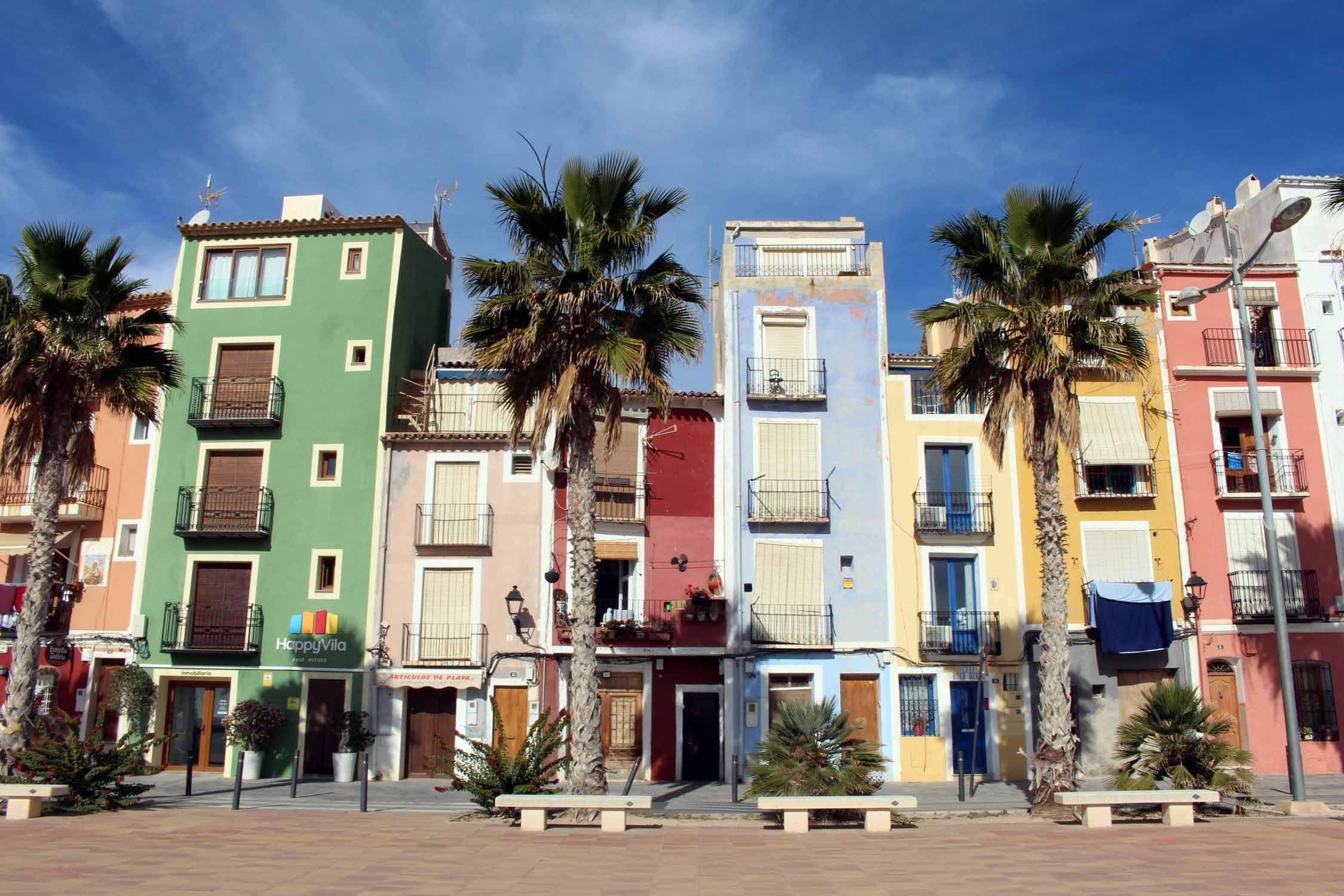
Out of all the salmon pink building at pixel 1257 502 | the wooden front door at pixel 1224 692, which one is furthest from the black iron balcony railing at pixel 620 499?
the wooden front door at pixel 1224 692

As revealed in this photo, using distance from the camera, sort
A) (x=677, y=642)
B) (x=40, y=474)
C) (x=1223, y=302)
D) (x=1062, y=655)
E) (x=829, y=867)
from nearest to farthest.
Answer: 1. (x=829, y=867)
2. (x=1062, y=655)
3. (x=40, y=474)
4. (x=677, y=642)
5. (x=1223, y=302)

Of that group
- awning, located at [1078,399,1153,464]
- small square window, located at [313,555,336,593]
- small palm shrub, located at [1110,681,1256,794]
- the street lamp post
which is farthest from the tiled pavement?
awning, located at [1078,399,1153,464]

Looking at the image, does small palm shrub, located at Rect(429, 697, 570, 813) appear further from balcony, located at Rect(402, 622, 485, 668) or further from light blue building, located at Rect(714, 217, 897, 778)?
light blue building, located at Rect(714, 217, 897, 778)

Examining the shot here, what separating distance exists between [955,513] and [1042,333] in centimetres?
935

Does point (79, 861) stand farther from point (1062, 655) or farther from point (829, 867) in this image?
point (1062, 655)

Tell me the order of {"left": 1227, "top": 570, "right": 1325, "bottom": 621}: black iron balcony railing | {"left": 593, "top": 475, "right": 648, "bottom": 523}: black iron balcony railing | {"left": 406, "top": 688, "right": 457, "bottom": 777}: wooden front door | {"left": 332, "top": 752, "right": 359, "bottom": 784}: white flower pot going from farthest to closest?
{"left": 593, "top": 475, "right": 648, "bottom": 523}: black iron balcony railing
{"left": 1227, "top": 570, "right": 1325, "bottom": 621}: black iron balcony railing
{"left": 406, "top": 688, "right": 457, "bottom": 777}: wooden front door
{"left": 332, "top": 752, "right": 359, "bottom": 784}: white flower pot

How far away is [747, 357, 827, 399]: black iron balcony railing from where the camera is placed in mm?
27250

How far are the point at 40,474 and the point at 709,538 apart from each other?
1504 cm

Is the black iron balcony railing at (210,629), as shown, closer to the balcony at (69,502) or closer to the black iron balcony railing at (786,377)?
the balcony at (69,502)

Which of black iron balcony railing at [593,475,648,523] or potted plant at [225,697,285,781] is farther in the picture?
black iron balcony railing at [593,475,648,523]

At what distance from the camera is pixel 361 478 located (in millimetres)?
26812

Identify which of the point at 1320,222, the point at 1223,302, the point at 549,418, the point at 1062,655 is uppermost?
the point at 1320,222

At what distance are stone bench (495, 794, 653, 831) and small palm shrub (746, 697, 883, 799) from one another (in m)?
2.04

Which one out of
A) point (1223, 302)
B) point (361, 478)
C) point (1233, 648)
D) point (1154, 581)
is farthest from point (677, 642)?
point (1223, 302)
